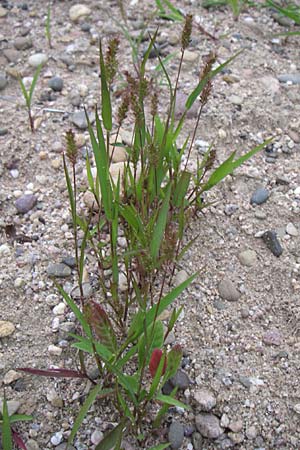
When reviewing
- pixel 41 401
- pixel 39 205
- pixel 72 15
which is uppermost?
pixel 72 15

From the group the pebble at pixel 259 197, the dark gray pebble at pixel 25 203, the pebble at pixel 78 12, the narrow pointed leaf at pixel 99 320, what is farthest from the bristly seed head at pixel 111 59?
the pebble at pixel 78 12

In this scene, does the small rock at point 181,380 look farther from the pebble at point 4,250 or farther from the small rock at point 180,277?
the pebble at point 4,250

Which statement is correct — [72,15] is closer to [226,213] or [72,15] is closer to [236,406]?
[226,213]

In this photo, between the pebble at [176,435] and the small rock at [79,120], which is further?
the small rock at [79,120]

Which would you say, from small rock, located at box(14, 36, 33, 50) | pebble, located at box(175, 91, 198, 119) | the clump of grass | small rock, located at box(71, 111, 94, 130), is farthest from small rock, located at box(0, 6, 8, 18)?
the clump of grass

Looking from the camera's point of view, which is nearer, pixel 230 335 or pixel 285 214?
pixel 230 335

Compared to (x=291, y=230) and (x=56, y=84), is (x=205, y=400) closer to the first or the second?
(x=291, y=230)

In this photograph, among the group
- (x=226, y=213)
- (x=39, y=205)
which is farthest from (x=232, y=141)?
(x=39, y=205)
